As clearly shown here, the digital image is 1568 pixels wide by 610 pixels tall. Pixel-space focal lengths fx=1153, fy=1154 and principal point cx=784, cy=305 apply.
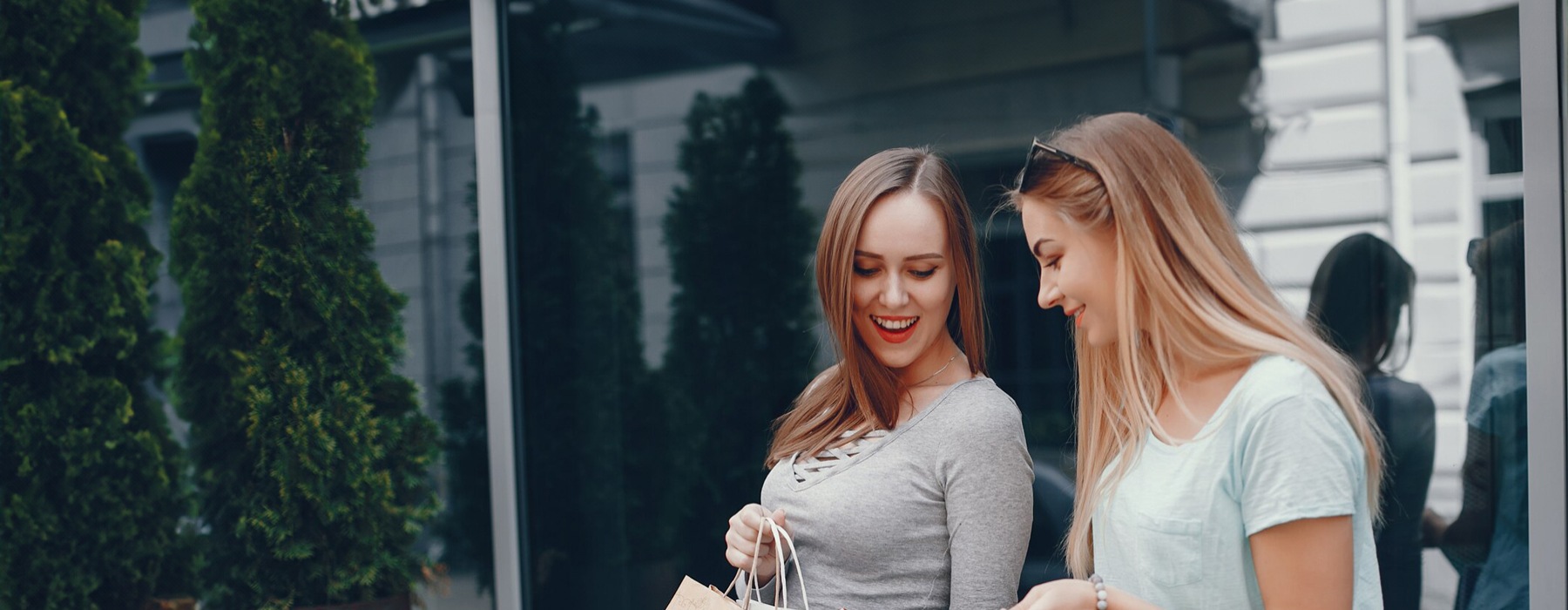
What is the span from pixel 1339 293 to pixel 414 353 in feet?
10.9

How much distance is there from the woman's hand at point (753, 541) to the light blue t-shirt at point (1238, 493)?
513 millimetres

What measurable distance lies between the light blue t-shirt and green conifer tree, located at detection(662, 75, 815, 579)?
9.46ft

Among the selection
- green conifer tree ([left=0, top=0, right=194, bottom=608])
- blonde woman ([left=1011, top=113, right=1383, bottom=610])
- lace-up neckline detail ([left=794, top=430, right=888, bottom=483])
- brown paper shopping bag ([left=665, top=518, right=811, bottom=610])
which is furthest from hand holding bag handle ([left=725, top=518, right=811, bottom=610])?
green conifer tree ([left=0, top=0, right=194, bottom=608])

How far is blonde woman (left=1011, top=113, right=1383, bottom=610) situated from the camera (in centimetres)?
128

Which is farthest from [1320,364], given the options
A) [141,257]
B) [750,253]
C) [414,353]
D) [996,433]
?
[141,257]

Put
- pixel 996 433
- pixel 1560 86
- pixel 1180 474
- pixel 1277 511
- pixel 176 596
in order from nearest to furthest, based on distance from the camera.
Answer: pixel 1277 511 → pixel 1180 474 → pixel 996 433 → pixel 1560 86 → pixel 176 596

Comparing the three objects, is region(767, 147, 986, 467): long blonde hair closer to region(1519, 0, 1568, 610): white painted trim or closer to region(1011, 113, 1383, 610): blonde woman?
region(1011, 113, 1383, 610): blonde woman

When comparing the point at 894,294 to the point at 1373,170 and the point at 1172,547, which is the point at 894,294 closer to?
the point at 1172,547

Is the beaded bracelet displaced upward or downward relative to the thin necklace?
downward

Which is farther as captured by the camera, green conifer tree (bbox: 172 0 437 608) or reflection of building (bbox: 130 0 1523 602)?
green conifer tree (bbox: 172 0 437 608)

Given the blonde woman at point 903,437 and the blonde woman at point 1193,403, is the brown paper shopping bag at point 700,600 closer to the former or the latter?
the blonde woman at point 903,437

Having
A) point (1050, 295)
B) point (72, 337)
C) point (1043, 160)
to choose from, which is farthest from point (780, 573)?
point (72, 337)

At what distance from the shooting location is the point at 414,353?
452 cm

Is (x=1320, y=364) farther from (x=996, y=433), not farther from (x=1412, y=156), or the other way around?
(x=1412, y=156)
